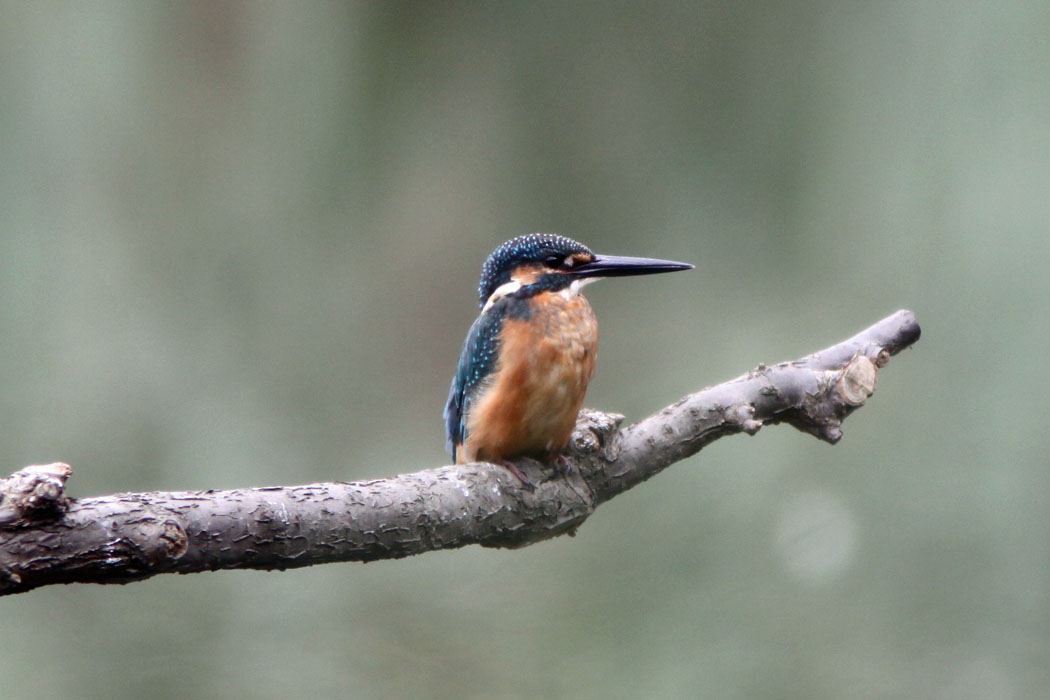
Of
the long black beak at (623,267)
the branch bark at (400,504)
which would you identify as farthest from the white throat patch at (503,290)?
the branch bark at (400,504)

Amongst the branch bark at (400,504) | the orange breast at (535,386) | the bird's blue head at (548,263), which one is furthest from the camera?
the bird's blue head at (548,263)

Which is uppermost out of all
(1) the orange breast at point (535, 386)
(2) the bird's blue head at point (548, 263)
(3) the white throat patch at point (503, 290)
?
(2) the bird's blue head at point (548, 263)

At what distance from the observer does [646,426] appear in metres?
1.55

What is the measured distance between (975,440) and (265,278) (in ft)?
5.21

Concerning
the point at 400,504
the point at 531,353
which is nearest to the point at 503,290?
the point at 531,353

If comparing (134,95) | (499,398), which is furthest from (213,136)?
(499,398)

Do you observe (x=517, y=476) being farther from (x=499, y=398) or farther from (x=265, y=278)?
(x=265, y=278)

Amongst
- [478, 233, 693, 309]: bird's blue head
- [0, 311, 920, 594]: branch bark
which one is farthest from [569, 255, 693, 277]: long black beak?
[0, 311, 920, 594]: branch bark

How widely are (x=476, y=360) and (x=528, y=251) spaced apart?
0.77ft

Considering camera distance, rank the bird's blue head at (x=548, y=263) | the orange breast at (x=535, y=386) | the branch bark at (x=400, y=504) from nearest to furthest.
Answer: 1. the branch bark at (x=400, y=504)
2. the orange breast at (x=535, y=386)
3. the bird's blue head at (x=548, y=263)

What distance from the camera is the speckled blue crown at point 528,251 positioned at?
1.76 meters

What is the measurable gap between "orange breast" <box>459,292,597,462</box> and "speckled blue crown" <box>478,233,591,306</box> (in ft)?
0.38

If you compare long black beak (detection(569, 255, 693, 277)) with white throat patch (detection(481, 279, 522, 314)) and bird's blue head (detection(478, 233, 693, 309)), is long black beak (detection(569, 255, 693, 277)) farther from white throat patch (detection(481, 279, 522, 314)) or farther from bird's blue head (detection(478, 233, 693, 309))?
white throat patch (detection(481, 279, 522, 314))

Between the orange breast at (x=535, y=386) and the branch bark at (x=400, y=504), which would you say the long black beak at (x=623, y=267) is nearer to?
the orange breast at (x=535, y=386)
